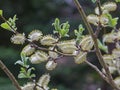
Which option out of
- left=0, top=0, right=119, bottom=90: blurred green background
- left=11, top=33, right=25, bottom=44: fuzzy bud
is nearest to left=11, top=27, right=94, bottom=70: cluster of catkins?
left=11, top=33, right=25, bottom=44: fuzzy bud

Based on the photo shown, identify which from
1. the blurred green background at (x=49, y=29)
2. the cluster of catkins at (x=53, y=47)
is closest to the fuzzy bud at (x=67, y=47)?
the cluster of catkins at (x=53, y=47)

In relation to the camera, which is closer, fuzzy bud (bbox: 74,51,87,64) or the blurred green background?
fuzzy bud (bbox: 74,51,87,64)

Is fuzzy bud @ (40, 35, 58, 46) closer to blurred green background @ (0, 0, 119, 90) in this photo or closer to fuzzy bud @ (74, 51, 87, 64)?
fuzzy bud @ (74, 51, 87, 64)

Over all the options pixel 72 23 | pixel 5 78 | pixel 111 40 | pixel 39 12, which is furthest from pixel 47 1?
pixel 111 40

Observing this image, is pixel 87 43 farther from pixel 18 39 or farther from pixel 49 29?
pixel 49 29

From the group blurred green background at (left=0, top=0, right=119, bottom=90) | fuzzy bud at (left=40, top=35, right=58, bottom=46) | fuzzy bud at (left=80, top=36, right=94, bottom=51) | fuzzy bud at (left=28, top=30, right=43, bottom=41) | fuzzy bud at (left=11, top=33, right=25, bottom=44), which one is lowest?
blurred green background at (left=0, top=0, right=119, bottom=90)

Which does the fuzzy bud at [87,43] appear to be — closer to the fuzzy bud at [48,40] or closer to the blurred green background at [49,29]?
the fuzzy bud at [48,40]

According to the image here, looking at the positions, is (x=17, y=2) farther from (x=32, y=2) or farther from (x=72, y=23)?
(x=72, y=23)

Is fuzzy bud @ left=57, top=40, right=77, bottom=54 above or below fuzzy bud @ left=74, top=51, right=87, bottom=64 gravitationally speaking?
above
